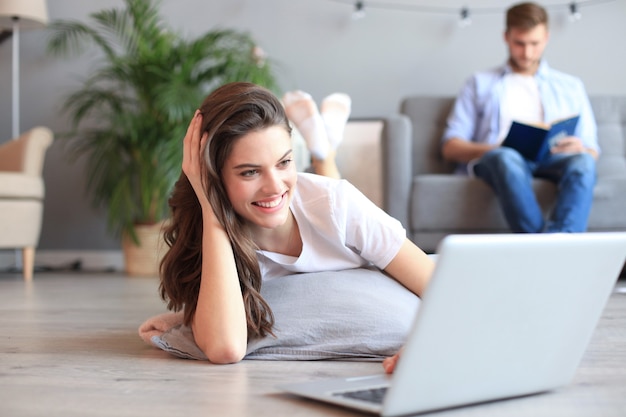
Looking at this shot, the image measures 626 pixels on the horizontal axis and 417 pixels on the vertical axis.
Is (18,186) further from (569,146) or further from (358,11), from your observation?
(569,146)

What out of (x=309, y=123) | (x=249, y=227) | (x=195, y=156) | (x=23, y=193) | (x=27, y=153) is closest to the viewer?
(x=195, y=156)

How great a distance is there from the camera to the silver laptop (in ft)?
3.06

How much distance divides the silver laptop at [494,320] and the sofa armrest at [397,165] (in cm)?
229

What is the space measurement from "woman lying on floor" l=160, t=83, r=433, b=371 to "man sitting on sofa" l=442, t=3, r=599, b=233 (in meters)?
1.58

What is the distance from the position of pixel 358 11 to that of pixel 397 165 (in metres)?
1.22

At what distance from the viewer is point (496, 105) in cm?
364

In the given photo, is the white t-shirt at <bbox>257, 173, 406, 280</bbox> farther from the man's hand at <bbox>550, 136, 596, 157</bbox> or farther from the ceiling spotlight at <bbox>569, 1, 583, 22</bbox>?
the ceiling spotlight at <bbox>569, 1, 583, 22</bbox>

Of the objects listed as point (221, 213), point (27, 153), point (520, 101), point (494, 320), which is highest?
point (494, 320)

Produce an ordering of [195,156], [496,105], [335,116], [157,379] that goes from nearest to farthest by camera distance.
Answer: [157,379] < [195,156] < [335,116] < [496,105]

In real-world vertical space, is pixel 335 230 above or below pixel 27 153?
above

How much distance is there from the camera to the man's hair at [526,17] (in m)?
3.41

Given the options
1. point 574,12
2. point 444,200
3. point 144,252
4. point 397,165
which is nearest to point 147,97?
point 144,252

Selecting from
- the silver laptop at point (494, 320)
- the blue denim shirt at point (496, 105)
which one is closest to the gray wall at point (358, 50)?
the blue denim shirt at point (496, 105)

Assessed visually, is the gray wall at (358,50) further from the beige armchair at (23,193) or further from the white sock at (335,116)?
the white sock at (335,116)
